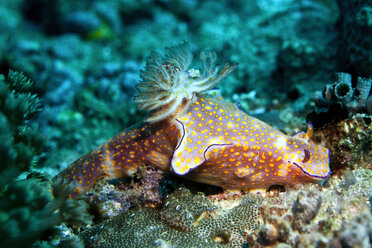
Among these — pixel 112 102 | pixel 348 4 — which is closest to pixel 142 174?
pixel 112 102

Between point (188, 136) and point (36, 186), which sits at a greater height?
point (188, 136)

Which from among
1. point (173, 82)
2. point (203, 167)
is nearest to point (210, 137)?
point (203, 167)

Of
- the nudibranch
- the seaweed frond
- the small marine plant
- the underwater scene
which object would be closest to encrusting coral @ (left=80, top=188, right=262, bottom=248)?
the underwater scene

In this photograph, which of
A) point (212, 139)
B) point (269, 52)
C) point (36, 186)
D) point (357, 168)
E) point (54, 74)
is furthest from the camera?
point (54, 74)

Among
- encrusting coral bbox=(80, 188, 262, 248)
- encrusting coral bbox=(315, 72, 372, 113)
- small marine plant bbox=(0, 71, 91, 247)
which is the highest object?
encrusting coral bbox=(315, 72, 372, 113)

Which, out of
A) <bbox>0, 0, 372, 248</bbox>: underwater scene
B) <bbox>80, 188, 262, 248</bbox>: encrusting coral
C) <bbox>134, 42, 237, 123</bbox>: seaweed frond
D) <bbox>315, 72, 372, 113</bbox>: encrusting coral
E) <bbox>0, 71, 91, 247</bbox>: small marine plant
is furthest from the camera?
<bbox>315, 72, 372, 113</bbox>: encrusting coral

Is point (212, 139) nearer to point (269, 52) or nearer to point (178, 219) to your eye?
point (178, 219)

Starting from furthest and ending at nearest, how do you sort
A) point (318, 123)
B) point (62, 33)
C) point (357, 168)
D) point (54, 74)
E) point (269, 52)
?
point (62, 33), point (54, 74), point (269, 52), point (318, 123), point (357, 168)

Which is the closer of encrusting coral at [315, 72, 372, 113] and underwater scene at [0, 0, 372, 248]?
underwater scene at [0, 0, 372, 248]

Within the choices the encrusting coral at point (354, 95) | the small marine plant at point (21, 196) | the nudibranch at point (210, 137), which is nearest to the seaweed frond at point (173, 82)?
the nudibranch at point (210, 137)

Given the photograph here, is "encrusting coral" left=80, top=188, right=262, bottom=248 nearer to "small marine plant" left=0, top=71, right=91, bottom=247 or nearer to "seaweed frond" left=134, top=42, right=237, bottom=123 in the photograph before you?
"small marine plant" left=0, top=71, right=91, bottom=247
